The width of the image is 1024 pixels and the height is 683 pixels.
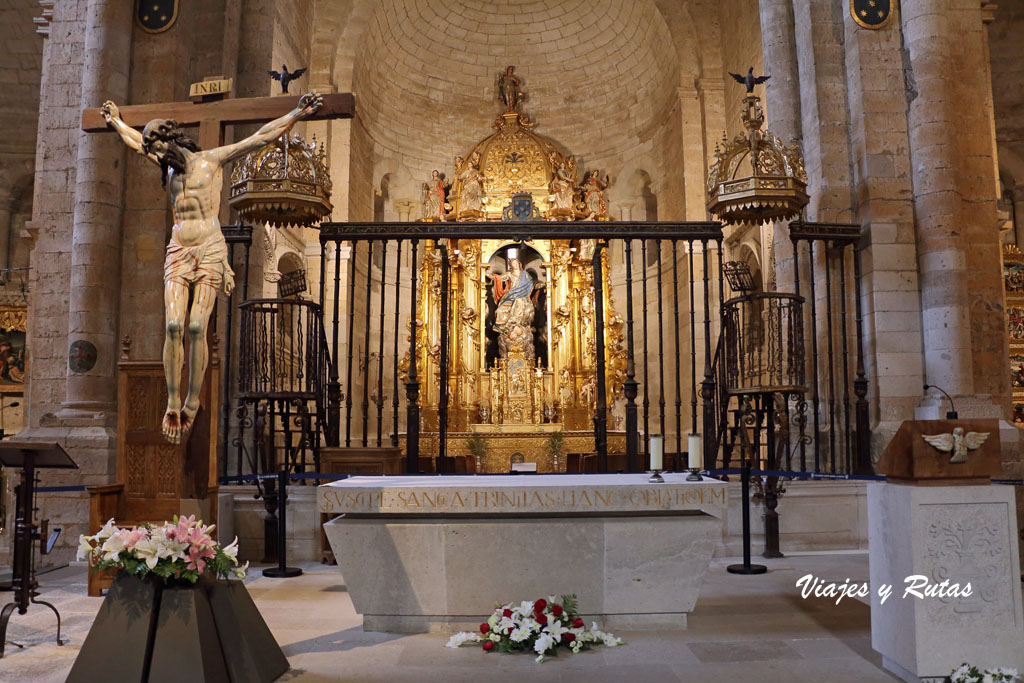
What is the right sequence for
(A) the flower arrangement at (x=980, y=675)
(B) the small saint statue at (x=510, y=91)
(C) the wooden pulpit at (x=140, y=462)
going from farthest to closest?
(B) the small saint statue at (x=510, y=91), (C) the wooden pulpit at (x=140, y=462), (A) the flower arrangement at (x=980, y=675)

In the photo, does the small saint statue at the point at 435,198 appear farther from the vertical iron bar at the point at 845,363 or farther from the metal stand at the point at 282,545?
the metal stand at the point at 282,545

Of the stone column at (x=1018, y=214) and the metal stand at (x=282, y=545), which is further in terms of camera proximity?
the stone column at (x=1018, y=214)

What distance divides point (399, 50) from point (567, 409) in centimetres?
805

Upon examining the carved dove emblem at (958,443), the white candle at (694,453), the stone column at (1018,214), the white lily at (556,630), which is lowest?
the white lily at (556,630)

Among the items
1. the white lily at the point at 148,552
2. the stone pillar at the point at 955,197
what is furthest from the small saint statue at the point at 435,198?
the white lily at the point at 148,552

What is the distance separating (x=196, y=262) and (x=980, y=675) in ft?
14.6

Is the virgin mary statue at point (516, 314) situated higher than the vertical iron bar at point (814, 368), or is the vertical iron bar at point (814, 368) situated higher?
the virgin mary statue at point (516, 314)

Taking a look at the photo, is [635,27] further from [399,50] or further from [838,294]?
[838,294]

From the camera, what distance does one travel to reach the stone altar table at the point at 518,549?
15.7 feet

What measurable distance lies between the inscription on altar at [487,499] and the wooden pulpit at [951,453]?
1.41 metres

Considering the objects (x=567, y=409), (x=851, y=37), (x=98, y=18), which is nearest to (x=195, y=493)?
(x=98, y=18)

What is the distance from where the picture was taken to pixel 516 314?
15383mm

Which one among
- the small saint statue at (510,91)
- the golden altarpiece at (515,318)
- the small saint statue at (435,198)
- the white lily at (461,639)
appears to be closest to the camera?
the white lily at (461,639)

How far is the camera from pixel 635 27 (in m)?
16.7
